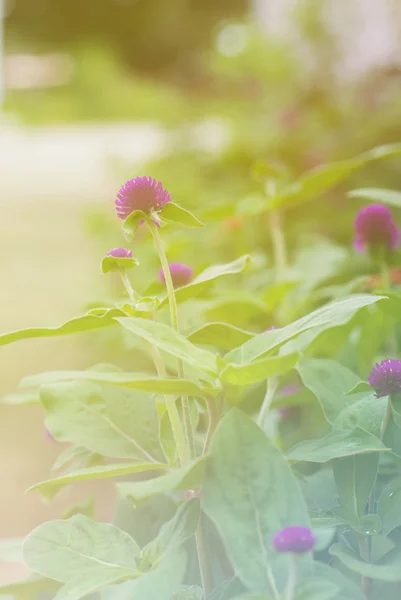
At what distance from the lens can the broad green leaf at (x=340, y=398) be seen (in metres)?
0.40

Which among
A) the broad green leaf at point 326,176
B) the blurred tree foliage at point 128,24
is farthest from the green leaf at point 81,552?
the blurred tree foliage at point 128,24

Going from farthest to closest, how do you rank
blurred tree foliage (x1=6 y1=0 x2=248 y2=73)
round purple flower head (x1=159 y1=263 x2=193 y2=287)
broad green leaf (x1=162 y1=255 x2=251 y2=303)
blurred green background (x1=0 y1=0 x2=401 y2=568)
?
blurred tree foliage (x1=6 y1=0 x2=248 y2=73) < blurred green background (x1=0 y1=0 x2=401 y2=568) < round purple flower head (x1=159 y1=263 x2=193 y2=287) < broad green leaf (x1=162 y1=255 x2=251 y2=303)

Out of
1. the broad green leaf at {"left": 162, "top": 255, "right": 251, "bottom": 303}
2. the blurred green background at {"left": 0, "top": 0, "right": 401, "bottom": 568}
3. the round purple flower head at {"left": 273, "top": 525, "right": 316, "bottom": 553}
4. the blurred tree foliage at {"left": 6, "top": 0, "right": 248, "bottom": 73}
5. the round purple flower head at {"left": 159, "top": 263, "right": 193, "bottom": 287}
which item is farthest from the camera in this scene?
the blurred tree foliage at {"left": 6, "top": 0, "right": 248, "bottom": 73}

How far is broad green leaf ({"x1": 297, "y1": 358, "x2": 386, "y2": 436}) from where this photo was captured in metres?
0.40

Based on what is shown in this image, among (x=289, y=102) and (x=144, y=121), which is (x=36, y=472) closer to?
(x=289, y=102)

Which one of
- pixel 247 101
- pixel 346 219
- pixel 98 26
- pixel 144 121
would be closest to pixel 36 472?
pixel 346 219

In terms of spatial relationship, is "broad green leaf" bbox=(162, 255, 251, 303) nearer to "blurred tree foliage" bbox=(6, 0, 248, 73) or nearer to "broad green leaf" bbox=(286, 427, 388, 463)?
"broad green leaf" bbox=(286, 427, 388, 463)

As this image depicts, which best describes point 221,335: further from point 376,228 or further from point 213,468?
point 376,228

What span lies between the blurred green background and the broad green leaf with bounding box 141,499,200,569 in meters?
0.18

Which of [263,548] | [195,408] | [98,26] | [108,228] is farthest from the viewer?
[98,26]

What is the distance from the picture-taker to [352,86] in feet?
7.43

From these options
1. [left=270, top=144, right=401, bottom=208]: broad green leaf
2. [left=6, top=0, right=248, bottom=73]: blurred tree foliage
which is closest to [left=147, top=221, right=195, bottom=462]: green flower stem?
[left=270, top=144, right=401, bottom=208]: broad green leaf

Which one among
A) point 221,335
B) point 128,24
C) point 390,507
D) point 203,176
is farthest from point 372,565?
point 128,24

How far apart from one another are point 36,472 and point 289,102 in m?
1.30
